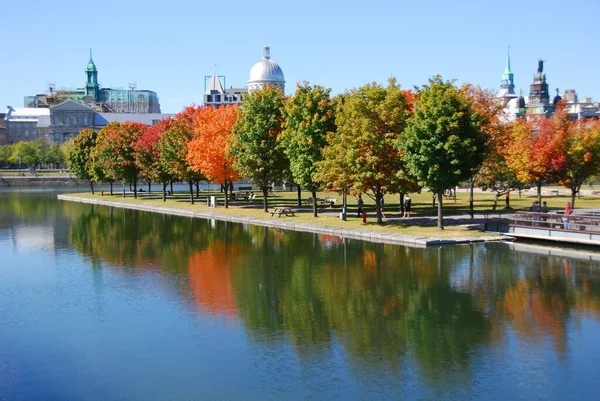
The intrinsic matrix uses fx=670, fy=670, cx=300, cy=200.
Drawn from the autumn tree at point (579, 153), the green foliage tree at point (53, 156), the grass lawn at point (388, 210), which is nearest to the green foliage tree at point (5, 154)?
the green foliage tree at point (53, 156)

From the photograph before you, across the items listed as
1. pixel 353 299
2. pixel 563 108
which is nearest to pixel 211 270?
pixel 353 299

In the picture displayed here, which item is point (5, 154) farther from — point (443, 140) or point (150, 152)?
point (443, 140)

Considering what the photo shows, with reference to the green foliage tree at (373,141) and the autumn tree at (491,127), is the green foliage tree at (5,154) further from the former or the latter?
the autumn tree at (491,127)

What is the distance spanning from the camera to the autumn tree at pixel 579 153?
52344 mm

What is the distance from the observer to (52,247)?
45938mm

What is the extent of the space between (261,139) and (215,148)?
7.59 m

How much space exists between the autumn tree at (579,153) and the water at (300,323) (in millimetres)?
15061

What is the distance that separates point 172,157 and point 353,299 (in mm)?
53448

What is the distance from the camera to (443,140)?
44.8 metres

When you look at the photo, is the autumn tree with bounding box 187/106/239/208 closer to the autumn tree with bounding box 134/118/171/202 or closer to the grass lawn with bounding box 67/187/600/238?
the grass lawn with bounding box 67/187/600/238

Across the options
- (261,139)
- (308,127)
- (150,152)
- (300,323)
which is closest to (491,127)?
(308,127)

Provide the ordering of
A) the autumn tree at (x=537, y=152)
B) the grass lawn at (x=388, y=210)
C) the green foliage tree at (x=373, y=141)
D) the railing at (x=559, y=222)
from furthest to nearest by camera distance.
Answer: the autumn tree at (x=537, y=152) < the green foliage tree at (x=373, y=141) < the grass lawn at (x=388, y=210) < the railing at (x=559, y=222)

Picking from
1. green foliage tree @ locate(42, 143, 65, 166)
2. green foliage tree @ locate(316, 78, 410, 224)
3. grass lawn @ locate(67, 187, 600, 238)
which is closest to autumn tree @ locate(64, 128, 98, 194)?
grass lawn @ locate(67, 187, 600, 238)

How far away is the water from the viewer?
18891mm
